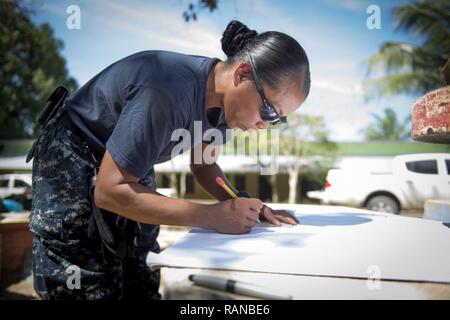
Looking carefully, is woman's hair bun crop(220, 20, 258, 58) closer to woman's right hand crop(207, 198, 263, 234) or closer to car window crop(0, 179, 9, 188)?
woman's right hand crop(207, 198, 263, 234)

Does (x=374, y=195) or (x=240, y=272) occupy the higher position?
(x=240, y=272)

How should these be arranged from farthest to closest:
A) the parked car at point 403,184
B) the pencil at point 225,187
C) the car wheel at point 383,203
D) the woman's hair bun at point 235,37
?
1. the car wheel at point 383,203
2. the parked car at point 403,184
3. the pencil at point 225,187
4. the woman's hair bun at point 235,37

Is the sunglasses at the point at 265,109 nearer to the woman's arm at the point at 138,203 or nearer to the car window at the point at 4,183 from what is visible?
the woman's arm at the point at 138,203

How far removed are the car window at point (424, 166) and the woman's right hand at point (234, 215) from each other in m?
3.94

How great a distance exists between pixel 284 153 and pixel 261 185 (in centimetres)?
255

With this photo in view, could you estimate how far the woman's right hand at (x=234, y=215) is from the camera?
0.94m

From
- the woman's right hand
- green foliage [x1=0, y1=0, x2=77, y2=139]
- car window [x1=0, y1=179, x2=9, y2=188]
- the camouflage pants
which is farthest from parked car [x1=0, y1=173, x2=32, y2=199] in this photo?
the woman's right hand

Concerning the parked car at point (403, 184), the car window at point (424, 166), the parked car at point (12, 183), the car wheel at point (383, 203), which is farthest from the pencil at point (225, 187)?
the parked car at point (12, 183)

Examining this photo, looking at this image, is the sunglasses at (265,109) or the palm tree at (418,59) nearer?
the sunglasses at (265,109)

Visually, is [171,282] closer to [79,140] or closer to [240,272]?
[240,272]

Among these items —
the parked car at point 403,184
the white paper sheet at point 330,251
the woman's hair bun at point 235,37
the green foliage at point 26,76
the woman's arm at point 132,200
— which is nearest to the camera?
the white paper sheet at point 330,251

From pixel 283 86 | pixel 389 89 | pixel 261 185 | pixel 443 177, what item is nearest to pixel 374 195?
pixel 443 177

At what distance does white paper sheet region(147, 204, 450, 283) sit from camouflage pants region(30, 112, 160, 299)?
0.87 ft

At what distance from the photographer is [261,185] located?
1483 cm
